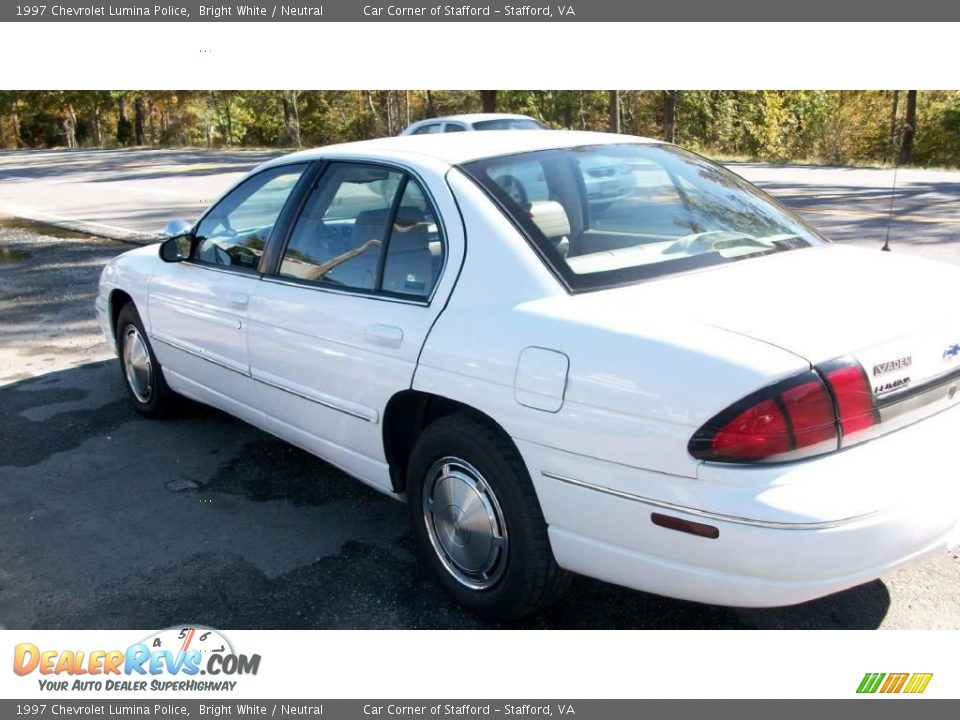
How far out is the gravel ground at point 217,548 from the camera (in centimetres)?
324

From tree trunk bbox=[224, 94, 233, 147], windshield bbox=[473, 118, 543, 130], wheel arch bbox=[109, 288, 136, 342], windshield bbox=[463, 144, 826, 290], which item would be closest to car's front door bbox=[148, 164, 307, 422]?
wheel arch bbox=[109, 288, 136, 342]

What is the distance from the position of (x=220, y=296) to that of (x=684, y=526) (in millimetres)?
2765

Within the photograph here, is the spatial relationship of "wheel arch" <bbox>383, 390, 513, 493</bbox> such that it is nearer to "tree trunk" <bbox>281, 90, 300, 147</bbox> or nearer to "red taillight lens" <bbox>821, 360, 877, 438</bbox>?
"red taillight lens" <bbox>821, 360, 877, 438</bbox>

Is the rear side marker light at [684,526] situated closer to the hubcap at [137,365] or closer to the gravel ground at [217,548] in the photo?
the gravel ground at [217,548]

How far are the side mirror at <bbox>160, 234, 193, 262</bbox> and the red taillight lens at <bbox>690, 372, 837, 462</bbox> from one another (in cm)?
341

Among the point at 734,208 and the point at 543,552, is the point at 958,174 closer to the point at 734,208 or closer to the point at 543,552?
the point at 734,208

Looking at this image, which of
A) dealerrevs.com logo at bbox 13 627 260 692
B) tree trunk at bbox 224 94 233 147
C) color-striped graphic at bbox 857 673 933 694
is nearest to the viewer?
color-striped graphic at bbox 857 673 933 694

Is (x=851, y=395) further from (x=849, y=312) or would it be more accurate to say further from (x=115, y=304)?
(x=115, y=304)

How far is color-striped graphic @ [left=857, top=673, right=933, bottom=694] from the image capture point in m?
2.81

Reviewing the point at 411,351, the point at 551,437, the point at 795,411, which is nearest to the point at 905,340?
the point at 795,411

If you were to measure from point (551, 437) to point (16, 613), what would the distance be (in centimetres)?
223

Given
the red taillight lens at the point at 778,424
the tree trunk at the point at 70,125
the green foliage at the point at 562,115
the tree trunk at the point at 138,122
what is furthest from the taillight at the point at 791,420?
the tree trunk at the point at 70,125

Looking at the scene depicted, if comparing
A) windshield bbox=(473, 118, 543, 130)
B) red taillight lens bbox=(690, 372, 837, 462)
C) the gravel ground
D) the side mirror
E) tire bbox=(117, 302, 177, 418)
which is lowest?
the gravel ground

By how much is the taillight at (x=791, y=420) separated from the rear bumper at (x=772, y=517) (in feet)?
0.14
